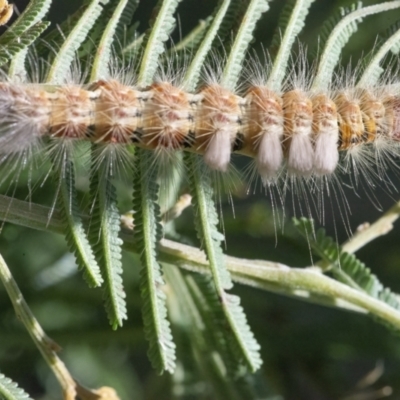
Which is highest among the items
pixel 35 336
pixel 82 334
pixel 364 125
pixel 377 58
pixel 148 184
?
pixel 377 58

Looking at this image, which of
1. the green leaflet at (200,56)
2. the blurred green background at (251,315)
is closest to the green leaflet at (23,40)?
the green leaflet at (200,56)

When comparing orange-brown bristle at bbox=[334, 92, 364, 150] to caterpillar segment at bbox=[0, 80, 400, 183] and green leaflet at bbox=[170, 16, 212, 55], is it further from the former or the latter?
green leaflet at bbox=[170, 16, 212, 55]

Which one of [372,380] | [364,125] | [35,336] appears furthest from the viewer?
[372,380]

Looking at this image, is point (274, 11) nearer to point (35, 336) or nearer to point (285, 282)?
point (285, 282)

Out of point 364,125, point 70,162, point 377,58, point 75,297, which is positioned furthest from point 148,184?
point 75,297

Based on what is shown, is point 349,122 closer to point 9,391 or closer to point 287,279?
point 287,279
